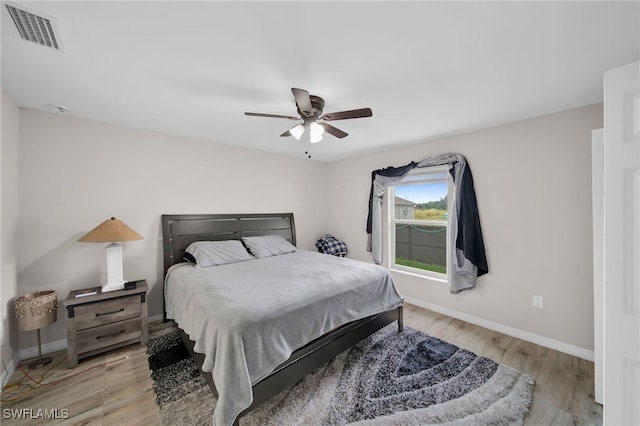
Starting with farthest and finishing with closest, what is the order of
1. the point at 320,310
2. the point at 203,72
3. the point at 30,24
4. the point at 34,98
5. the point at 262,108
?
1. the point at 262,108
2. the point at 34,98
3. the point at 320,310
4. the point at 203,72
5. the point at 30,24

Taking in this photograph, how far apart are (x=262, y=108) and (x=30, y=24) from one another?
1.40 m

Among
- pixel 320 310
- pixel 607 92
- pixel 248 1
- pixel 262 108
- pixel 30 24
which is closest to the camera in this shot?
pixel 607 92

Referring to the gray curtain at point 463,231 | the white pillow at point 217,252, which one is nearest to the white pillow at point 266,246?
the white pillow at point 217,252

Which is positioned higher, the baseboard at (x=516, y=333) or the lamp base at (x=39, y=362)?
the lamp base at (x=39, y=362)

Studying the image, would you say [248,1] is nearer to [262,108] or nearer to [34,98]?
[262,108]

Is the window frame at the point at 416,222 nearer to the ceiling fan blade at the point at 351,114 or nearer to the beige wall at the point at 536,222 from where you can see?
the beige wall at the point at 536,222

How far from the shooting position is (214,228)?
336 centimetres

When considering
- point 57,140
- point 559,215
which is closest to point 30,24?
point 57,140

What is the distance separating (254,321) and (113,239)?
1784mm

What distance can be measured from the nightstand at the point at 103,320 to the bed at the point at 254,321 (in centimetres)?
30

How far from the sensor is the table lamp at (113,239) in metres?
2.24

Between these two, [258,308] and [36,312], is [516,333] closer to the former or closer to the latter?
[258,308]

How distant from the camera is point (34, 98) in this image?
204 centimetres

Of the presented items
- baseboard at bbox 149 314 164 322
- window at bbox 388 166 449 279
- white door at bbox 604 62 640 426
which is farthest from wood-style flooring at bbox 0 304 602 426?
window at bbox 388 166 449 279
